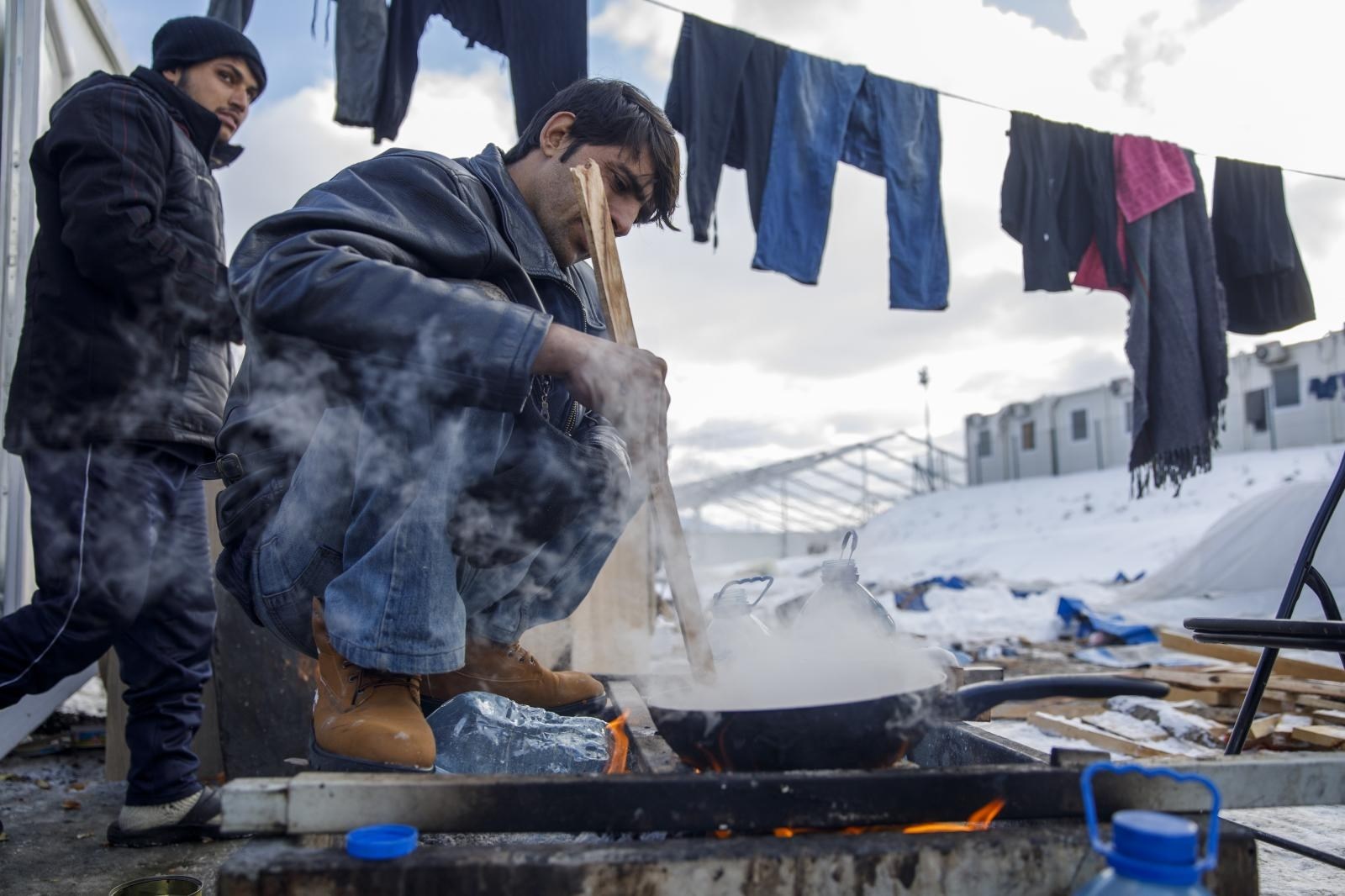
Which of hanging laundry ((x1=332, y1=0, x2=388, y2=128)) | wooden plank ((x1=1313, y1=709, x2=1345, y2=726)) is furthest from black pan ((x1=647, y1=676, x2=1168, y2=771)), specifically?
hanging laundry ((x1=332, y1=0, x2=388, y2=128))

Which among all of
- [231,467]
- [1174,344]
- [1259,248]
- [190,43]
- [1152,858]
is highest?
[1259,248]

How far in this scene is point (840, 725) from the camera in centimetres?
118

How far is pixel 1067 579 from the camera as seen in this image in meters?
11.2

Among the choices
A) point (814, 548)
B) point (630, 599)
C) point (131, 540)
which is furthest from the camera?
point (814, 548)

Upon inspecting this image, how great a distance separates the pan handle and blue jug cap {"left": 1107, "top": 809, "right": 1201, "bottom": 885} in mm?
433

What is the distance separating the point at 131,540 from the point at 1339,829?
307 centimetres

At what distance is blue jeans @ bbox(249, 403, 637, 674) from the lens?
137 cm

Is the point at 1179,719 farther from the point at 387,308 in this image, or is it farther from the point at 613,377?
the point at 387,308

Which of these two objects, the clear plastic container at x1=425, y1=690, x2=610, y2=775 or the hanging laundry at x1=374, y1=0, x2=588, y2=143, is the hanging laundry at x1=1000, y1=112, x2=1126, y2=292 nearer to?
the hanging laundry at x1=374, y1=0, x2=588, y2=143

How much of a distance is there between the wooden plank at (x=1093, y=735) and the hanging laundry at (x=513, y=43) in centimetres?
359

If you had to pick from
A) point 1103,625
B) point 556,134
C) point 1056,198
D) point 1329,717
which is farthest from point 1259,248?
point 556,134

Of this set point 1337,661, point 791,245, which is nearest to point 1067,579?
point 1337,661

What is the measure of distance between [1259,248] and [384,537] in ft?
20.2

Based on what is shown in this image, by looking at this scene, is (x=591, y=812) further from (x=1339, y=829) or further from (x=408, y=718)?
(x=1339, y=829)
